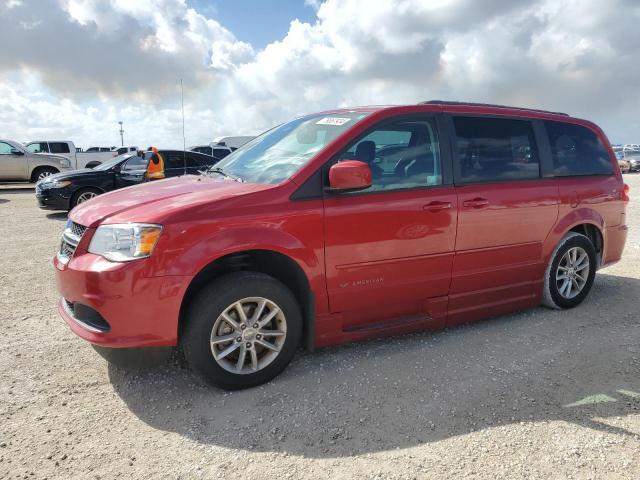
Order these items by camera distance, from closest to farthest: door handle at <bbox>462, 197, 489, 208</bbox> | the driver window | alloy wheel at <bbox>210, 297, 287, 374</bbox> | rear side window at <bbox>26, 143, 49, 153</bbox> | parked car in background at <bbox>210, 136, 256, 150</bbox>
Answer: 1. alloy wheel at <bbox>210, 297, 287, 374</bbox>
2. the driver window
3. door handle at <bbox>462, 197, 489, 208</bbox>
4. rear side window at <bbox>26, 143, 49, 153</bbox>
5. parked car in background at <bbox>210, 136, 256, 150</bbox>

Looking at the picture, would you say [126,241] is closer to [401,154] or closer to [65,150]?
[401,154]

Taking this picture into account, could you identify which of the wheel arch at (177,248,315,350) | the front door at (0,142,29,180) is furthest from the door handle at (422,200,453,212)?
the front door at (0,142,29,180)

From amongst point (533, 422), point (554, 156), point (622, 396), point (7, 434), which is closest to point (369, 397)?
point (533, 422)

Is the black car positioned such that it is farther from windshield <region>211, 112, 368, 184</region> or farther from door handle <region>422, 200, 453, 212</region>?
door handle <region>422, 200, 453, 212</region>

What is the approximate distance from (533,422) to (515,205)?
1.89m

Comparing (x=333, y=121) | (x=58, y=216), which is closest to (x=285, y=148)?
(x=333, y=121)

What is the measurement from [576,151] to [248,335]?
365cm

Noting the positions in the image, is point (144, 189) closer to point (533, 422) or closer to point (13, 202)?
point (533, 422)

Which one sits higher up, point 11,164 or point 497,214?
point 11,164

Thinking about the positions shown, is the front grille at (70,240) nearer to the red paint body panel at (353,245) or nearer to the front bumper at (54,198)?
the red paint body panel at (353,245)

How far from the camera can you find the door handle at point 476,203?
373 centimetres

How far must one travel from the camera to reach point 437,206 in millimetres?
3586

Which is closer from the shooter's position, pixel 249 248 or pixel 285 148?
pixel 249 248

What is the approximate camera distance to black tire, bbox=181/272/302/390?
9.51 feet
